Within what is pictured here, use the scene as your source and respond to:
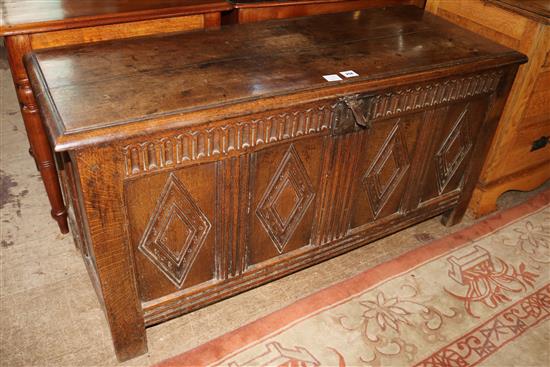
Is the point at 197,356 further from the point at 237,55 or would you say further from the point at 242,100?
the point at 237,55

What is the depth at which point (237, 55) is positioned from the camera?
1.60 meters

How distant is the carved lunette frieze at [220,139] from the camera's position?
127 centimetres

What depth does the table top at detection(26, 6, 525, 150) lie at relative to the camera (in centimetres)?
126

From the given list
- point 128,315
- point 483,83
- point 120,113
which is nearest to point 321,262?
point 128,315

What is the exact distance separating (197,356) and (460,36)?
1.58 meters

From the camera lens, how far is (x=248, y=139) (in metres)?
1.40

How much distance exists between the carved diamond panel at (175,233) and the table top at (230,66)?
24 cm

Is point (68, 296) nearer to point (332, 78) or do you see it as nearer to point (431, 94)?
point (332, 78)

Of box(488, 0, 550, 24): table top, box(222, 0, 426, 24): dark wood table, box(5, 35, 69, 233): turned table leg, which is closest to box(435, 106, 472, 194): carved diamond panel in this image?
box(488, 0, 550, 24): table top

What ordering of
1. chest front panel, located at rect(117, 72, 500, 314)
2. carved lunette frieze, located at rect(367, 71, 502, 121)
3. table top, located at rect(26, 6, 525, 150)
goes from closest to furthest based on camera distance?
table top, located at rect(26, 6, 525, 150), chest front panel, located at rect(117, 72, 500, 314), carved lunette frieze, located at rect(367, 71, 502, 121)

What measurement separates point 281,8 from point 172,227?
1.17 m

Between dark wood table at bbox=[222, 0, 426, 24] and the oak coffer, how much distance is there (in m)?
0.21

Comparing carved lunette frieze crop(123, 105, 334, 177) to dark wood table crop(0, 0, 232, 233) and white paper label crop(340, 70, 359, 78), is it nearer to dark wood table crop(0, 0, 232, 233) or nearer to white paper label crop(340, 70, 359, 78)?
white paper label crop(340, 70, 359, 78)

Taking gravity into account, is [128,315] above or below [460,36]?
below
